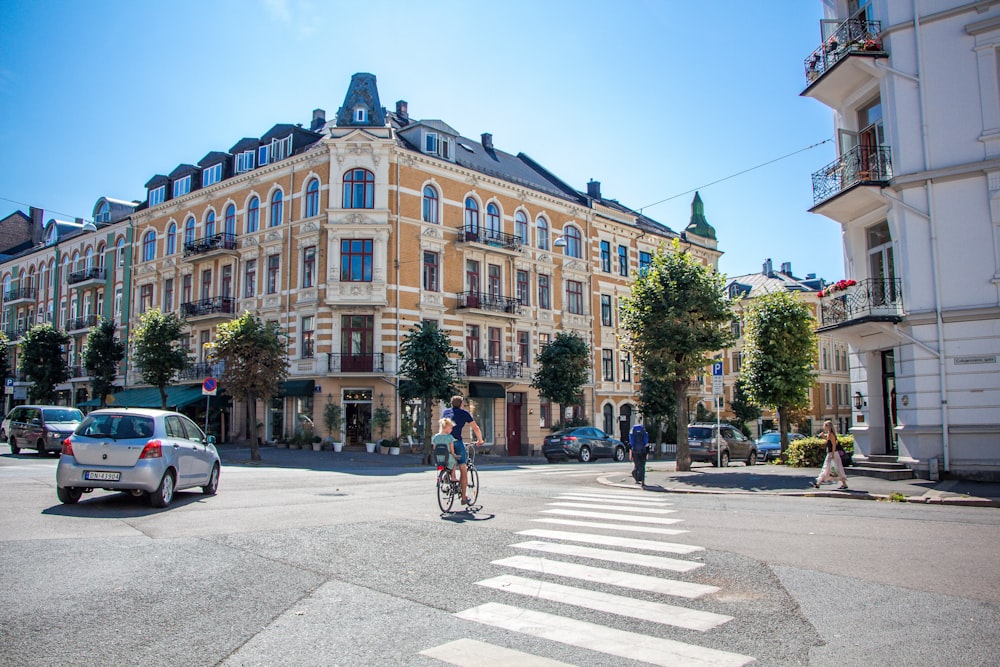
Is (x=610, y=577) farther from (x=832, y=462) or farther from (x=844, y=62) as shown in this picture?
(x=844, y=62)

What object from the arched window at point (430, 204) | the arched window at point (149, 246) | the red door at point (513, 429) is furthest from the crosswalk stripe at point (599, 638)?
the arched window at point (149, 246)

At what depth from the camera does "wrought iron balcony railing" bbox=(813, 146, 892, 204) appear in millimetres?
17406

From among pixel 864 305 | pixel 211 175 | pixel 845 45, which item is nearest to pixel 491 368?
pixel 211 175

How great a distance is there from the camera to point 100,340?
41.8 metres

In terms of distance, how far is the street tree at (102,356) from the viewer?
41688mm

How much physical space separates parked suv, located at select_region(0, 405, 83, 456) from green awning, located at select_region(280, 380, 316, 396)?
10438mm

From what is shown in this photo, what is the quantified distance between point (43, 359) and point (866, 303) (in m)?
46.8

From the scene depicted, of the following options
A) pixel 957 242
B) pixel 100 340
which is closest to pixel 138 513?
pixel 957 242

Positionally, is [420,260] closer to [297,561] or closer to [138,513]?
[138,513]

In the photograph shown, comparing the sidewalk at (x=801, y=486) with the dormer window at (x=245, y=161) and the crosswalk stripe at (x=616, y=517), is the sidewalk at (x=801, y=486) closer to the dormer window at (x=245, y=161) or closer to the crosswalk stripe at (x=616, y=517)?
the crosswalk stripe at (x=616, y=517)

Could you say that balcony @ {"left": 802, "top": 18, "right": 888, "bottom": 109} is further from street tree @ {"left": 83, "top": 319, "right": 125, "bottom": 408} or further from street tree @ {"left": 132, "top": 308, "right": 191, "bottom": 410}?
street tree @ {"left": 83, "top": 319, "right": 125, "bottom": 408}

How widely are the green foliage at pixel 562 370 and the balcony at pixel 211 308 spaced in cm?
1695

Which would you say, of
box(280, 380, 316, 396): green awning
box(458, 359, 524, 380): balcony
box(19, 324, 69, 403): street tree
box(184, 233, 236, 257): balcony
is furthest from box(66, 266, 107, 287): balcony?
box(458, 359, 524, 380): balcony

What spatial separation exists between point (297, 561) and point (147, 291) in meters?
43.2
